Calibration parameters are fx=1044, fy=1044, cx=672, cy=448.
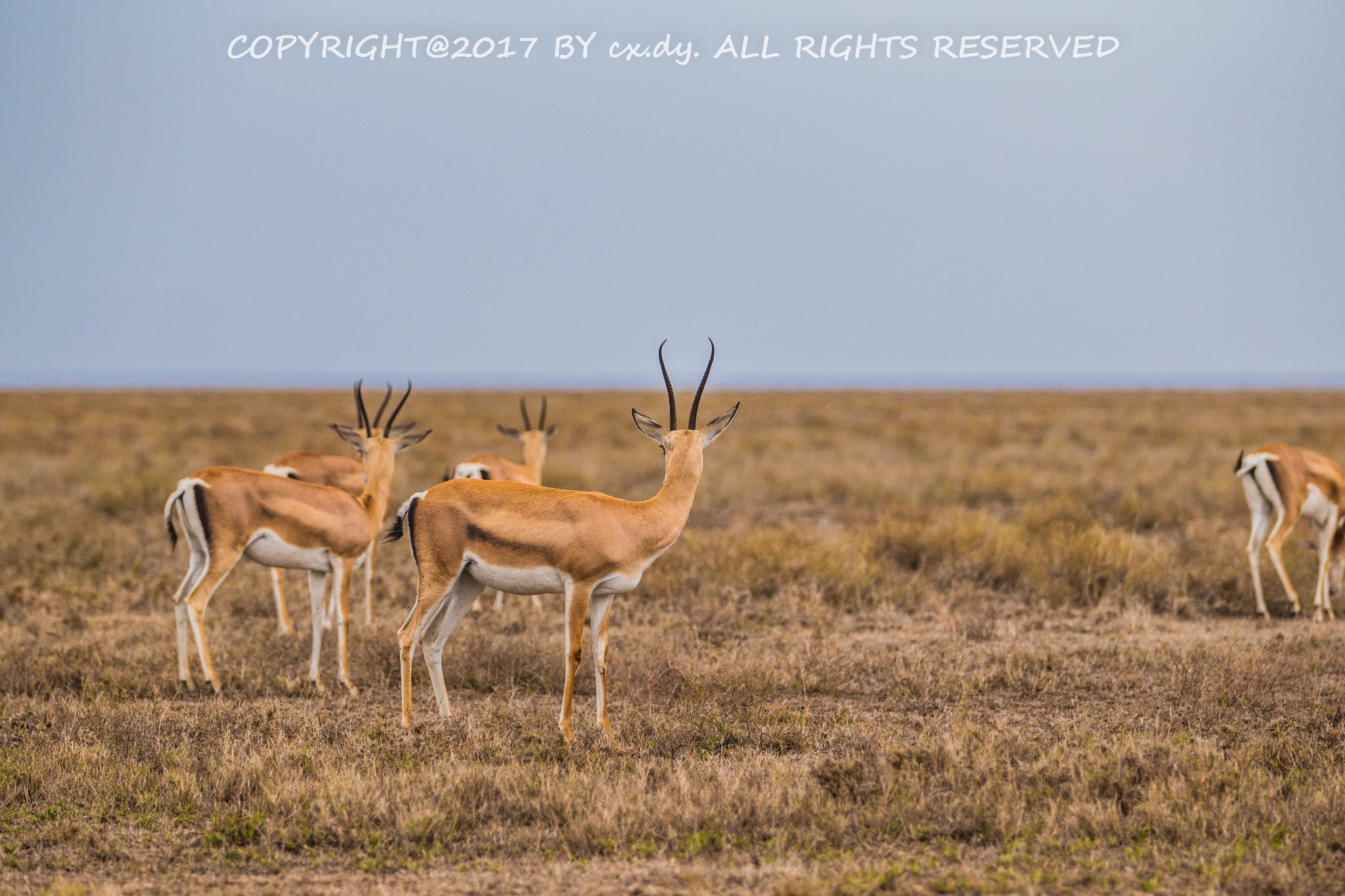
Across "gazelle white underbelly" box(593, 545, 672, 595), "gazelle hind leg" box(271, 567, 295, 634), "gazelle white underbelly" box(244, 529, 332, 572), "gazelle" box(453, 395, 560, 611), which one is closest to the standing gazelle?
"gazelle" box(453, 395, 560, 611)

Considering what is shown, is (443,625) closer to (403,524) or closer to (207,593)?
(403,524)

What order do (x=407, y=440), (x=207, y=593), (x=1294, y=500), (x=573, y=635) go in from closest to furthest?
(x=573, y=635), (x=207, y=593), (x=407, y=440), (x=1294, y=500)

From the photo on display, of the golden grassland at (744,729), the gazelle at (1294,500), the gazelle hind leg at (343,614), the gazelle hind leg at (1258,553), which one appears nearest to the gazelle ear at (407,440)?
the gazelle hind leg at (343,614)

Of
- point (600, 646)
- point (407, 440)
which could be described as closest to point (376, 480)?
point (407, 440)

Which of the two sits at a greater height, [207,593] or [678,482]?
[678,482]

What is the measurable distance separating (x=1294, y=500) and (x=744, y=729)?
7.32 meters

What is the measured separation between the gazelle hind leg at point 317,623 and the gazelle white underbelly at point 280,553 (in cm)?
19

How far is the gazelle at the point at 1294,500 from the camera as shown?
1085 cm

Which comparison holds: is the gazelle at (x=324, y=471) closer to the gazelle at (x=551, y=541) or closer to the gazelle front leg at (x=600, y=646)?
the gazelle at (x=551, y=541)

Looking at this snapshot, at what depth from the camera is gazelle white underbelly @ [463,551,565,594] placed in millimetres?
6441

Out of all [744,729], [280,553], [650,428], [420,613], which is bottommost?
[744,729]

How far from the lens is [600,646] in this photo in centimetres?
666

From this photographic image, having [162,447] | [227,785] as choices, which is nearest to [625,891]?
[227,785]

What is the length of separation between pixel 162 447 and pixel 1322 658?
27.5m
